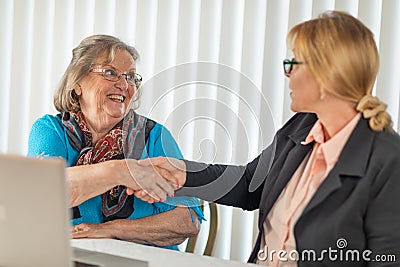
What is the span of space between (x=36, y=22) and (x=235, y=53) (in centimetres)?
103

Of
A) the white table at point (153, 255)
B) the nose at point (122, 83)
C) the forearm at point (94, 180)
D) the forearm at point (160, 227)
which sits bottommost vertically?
the forearm at point (160, 227)

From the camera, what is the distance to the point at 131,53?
2639 mm

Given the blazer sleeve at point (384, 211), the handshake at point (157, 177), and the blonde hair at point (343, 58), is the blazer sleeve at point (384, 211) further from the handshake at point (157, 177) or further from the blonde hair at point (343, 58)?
the handshake at point (157, 177)

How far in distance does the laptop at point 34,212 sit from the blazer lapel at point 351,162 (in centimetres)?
70

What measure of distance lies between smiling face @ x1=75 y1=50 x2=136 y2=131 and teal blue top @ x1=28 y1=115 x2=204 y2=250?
127mm

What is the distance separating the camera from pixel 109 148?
2.54 meters


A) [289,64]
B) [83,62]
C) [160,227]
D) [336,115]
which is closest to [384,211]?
[336,115]

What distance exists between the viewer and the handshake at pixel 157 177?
2.28 meters

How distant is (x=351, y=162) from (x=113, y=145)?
1017 millimetres

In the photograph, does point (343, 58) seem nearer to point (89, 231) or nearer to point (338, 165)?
point (338, 165)

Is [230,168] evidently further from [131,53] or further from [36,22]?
[36,22]

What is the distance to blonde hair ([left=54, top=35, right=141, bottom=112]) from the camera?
258cm

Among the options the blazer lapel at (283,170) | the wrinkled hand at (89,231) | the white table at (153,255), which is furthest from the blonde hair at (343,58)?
the wrinkled hand at (89,231)

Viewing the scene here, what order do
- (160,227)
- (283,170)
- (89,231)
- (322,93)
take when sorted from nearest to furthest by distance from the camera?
(322,93), (283,170), (89,231), (160,227)
